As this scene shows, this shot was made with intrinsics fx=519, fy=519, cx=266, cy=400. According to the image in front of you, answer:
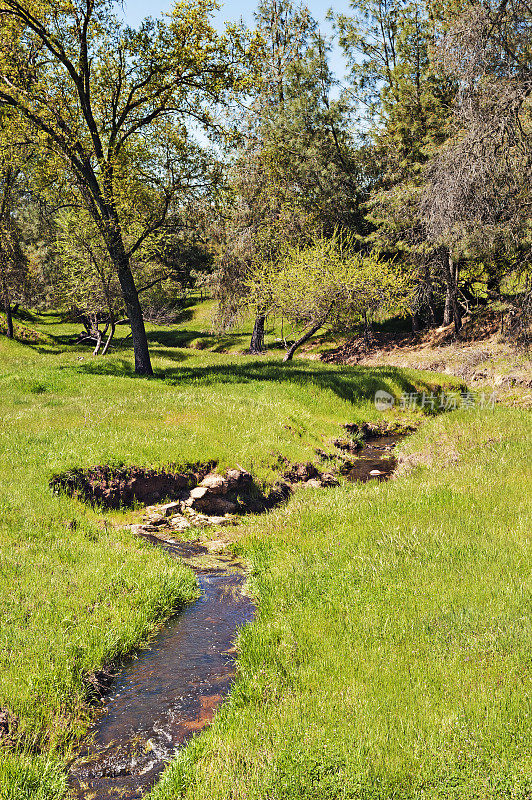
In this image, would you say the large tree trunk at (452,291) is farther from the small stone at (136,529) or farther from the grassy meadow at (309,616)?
the small stone at (136,529)

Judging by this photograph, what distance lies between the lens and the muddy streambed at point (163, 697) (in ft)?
16.1

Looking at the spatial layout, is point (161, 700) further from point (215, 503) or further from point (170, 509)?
point (215, 503)

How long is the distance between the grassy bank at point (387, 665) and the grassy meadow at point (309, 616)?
0.07 feet

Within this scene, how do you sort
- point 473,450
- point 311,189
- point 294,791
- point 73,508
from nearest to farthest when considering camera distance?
point 294,791
point 73,508
point 473,450
point 311,189

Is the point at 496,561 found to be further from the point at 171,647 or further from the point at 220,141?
the point at 220,141

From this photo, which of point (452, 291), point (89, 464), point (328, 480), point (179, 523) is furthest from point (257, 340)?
point (179, 523)

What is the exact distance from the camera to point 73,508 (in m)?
10.2

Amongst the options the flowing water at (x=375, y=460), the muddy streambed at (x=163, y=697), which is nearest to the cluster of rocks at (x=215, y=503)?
the muddy streambed at (x=163, y=697)

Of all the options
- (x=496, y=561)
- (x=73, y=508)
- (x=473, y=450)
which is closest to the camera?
(x=496, y=561)

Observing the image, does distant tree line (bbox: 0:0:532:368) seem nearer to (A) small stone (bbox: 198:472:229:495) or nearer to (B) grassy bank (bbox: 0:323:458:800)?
(B) grassy bank (bbox: 0:323:458:800)

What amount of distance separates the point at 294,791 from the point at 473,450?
10512mm

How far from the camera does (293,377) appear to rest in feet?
69.9

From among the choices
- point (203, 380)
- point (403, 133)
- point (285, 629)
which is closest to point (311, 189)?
point (403, 133)

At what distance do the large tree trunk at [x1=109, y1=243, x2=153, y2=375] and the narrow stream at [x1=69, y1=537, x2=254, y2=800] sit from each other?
1588 centimetres
